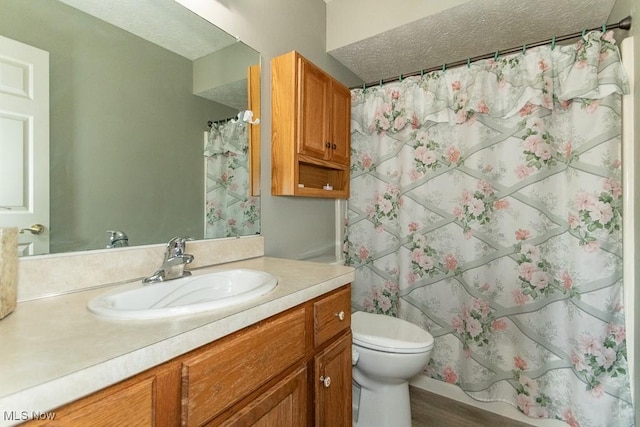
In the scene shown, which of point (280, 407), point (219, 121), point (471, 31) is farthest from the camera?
point (471, 31)

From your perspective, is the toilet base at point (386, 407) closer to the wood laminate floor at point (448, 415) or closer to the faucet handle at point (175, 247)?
the wood laminate floor at point (448, 415)

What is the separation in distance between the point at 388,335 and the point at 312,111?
124 cm

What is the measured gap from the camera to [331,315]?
3.25ft

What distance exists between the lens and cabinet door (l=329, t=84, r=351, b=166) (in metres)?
1.75

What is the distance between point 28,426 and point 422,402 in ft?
6.02

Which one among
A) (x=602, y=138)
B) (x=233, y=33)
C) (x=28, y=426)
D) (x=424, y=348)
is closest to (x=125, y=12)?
(x=233, y=33)

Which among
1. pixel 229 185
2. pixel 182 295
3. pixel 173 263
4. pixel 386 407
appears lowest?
pixel 386 407

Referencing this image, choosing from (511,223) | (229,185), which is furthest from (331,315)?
(511,223)

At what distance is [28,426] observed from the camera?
0.37 m

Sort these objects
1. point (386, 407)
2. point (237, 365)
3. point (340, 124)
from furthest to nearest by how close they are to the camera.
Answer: point (340, 124)
point (386, 407)
point (237, 365)

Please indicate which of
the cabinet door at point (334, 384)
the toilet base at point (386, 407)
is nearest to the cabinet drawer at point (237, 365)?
the cabinet door at point (334, 384)

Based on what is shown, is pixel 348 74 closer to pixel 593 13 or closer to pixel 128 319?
pixel 593 13

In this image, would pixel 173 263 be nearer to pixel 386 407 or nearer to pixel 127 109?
pixel 127 109

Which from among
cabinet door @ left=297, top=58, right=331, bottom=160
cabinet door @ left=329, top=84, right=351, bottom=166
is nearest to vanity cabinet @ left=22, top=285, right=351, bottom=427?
cabinet door @ left=297, top=58, right=331, bottom=160
